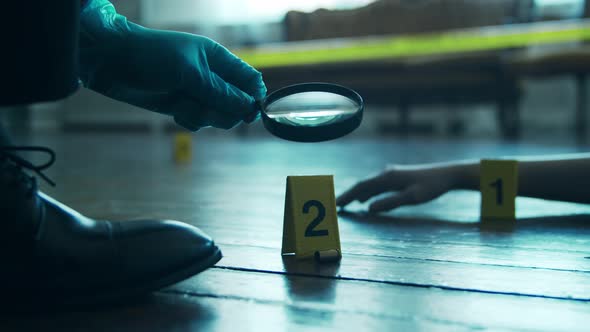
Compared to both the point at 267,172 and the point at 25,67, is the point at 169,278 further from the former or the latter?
the point at 267,172

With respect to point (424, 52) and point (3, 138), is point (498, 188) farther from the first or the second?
point (424, 52)

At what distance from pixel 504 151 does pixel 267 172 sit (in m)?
1.32

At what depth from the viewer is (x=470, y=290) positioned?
0.59 meters

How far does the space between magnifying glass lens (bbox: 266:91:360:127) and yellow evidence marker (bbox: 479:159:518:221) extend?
385 mm

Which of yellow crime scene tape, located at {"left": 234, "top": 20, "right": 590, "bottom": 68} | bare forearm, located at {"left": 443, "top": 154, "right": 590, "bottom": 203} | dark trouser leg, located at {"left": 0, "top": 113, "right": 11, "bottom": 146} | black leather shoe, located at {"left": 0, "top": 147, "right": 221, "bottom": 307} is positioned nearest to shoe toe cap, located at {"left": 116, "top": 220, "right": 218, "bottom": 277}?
black leather shoe, located at {"left": 0, "top": 147, "right": 221, "bottom": 307}

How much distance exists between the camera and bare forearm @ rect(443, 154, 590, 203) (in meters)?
1.01

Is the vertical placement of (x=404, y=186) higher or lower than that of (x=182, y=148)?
higher

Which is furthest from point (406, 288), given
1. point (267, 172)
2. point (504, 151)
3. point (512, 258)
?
point (504, 151)

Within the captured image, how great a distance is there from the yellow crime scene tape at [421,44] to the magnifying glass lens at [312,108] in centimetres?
419

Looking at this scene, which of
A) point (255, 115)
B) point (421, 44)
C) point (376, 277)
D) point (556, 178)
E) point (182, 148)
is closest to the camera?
point (376, 277)

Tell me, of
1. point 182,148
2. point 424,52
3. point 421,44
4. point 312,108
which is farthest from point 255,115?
point 421,44

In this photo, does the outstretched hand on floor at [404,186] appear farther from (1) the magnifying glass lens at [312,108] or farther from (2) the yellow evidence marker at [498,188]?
(1) the magnifying glass lens at [312,108]

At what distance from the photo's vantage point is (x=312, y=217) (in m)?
0.72

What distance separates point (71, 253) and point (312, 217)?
→ 28 cm
